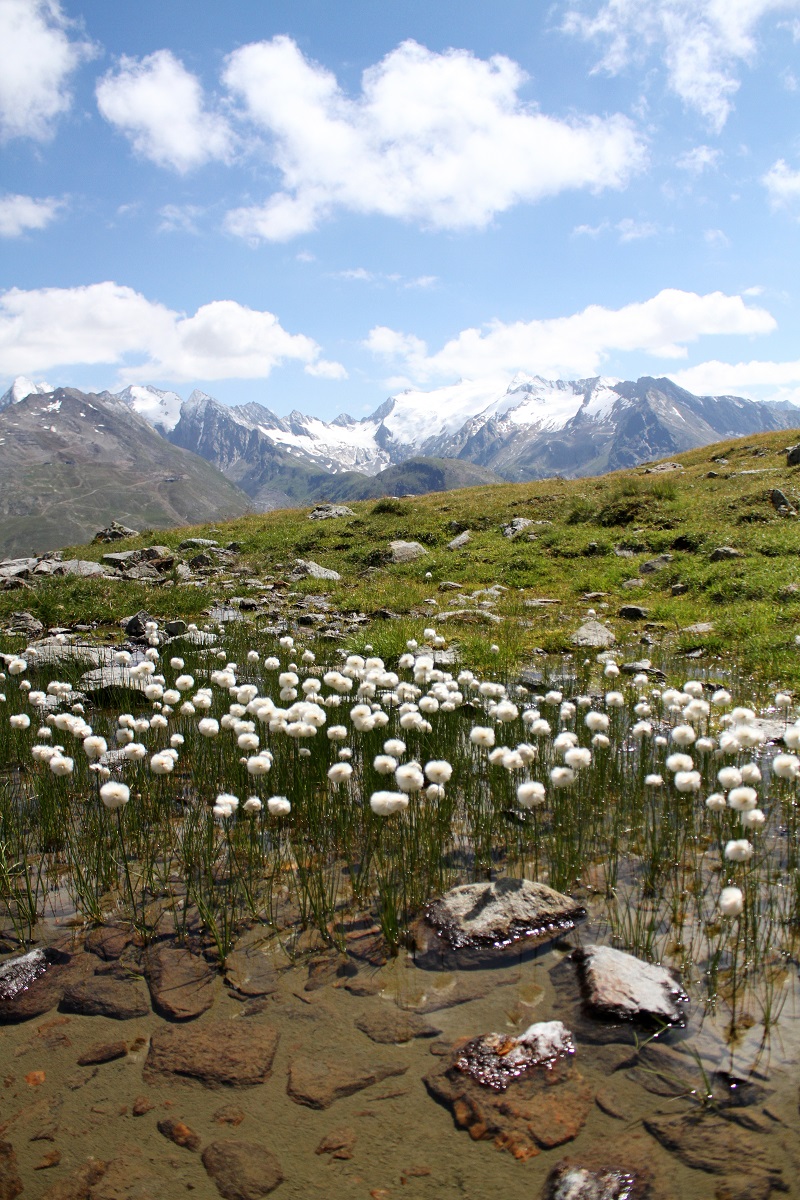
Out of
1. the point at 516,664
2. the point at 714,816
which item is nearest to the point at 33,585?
the point at 516,664

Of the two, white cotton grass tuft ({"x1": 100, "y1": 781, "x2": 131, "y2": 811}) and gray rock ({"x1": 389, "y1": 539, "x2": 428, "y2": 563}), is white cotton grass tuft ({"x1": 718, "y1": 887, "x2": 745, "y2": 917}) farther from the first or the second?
gray rock ({"x1": 389, "y1": 539, "x2": 428, "y2": 563})

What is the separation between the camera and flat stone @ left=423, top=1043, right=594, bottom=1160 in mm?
3672

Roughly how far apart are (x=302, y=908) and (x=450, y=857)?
166 centimetres

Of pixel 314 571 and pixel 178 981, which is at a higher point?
pixel 314 571

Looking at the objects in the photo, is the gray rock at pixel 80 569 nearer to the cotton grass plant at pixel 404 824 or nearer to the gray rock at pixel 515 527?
the gray rock at pixel 515 527

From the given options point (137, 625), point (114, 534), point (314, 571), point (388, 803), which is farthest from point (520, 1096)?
point (114, 534)

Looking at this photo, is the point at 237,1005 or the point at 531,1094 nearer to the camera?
the point at 531,1094

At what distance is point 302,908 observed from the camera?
5.60 m

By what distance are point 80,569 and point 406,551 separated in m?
10.7

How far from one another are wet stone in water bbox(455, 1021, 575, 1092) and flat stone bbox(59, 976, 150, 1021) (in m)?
2.16

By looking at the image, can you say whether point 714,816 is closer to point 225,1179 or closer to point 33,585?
point 225,1179

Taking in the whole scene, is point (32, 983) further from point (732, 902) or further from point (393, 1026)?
point (732, 902)

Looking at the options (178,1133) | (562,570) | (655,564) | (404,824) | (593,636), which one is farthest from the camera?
(562,570)

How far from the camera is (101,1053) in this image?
4355 mm
